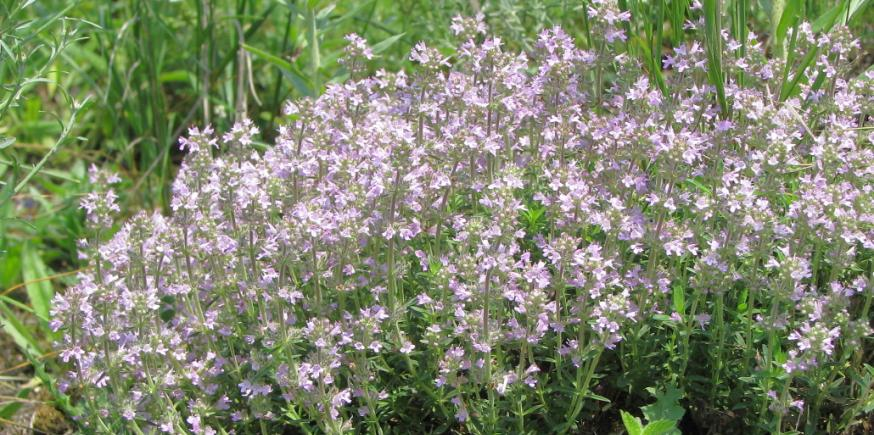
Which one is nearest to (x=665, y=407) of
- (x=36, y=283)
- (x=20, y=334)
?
(x=20, y=334)

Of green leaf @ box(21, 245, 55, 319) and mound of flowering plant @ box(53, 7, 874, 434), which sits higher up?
mound of flowering plant @ box(53, 7, 874, 434)

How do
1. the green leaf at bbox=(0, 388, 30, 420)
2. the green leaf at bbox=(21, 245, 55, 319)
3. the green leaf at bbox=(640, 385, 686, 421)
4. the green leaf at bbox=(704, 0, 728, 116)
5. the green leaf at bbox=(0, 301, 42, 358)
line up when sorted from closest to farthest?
the green leaf at bbox=(640, 385, 686, 421) → the green leaf at bbox=(704, 0, 728, 116) → the green leaf at bbox=(0, 388, 30, 420) → the green leaf at bbox=(0, 301, 42, 358) → the green leaf at bbox=(21, 245, 55, 319)

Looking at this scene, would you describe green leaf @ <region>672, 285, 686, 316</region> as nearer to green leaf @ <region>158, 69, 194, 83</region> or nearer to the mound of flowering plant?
the mound of flowering plant

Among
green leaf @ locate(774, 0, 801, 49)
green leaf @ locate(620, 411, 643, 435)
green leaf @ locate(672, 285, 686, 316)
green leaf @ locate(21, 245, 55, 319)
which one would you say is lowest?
green leaf @ locate(21, 245, 55, 319)

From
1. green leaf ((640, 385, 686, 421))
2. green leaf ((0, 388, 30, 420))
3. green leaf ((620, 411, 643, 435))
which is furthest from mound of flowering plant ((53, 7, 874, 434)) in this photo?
green leaf ((0, 388, 30, 420))

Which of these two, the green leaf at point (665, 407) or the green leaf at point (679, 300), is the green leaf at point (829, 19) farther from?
the green leaf at point (665, 407)

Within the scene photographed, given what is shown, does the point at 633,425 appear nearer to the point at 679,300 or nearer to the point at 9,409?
the point at 679,300
